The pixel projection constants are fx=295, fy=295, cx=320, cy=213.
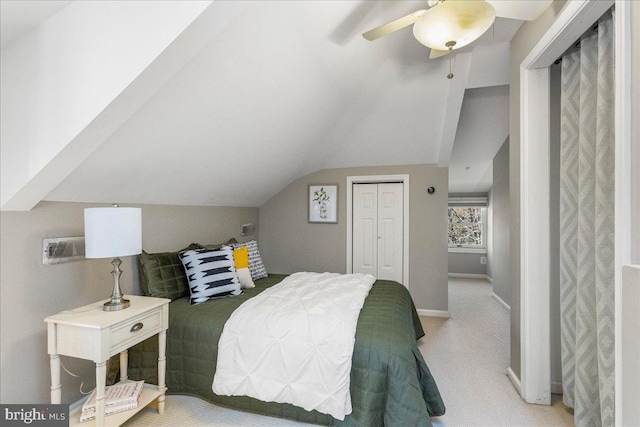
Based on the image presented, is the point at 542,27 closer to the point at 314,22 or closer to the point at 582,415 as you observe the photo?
the point at 314,22

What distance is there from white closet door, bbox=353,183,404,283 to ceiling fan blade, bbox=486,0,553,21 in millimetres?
2650

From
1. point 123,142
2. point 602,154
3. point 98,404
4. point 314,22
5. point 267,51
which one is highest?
point 314,22

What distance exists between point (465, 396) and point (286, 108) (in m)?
2.59

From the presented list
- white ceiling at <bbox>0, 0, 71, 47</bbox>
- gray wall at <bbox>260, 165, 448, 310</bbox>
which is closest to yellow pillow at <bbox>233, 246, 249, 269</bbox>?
gray wall at <bbox>260, 165, 448, 310</bbox>

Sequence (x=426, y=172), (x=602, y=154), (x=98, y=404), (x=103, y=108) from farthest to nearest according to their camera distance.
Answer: (x=426, y=172), (x=602, y=154), (x=98, y=404), (x=103, y=108)

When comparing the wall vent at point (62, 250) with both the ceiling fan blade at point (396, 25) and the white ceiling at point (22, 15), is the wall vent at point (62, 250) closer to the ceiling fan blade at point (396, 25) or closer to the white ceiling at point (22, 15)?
the white ceiling at point (22, 15)

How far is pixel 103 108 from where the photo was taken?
4.03 feet

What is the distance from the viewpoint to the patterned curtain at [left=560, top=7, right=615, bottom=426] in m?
1.57

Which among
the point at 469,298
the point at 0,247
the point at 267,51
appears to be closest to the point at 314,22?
the point at 267,51

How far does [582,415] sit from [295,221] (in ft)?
11.5

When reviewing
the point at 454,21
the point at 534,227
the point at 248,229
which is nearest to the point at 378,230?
the point at 248,229

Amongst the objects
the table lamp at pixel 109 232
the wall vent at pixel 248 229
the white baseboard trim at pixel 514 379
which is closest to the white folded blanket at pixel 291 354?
the table lamp at pixel 109 232

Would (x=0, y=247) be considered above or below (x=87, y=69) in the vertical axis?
below

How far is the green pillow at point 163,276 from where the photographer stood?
2.25m
